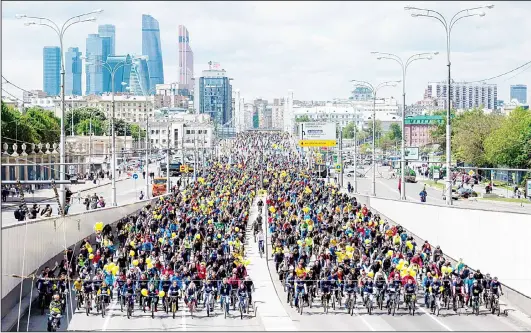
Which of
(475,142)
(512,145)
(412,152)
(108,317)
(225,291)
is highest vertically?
(475,142)

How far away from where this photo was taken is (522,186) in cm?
3722

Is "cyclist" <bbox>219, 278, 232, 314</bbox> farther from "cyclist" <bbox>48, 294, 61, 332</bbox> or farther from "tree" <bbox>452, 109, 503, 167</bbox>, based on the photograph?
"tree" <bbox>452, 109, 503, 167</bbox>

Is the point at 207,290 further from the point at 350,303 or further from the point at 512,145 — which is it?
the point at 512,145

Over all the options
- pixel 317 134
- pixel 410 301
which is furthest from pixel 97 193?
pixel 410 301

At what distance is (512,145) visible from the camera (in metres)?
78.2

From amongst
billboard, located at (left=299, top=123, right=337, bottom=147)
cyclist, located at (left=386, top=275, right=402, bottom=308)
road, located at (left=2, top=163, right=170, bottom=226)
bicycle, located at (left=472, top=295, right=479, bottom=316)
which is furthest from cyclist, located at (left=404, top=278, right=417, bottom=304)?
billboard, located at (left=299, top=123, right=337, bottom=147)

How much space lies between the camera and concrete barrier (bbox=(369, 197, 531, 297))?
90.9 feet

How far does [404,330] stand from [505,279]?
6820mm

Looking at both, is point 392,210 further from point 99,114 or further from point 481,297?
point 99,114

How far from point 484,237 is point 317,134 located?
62319 mm

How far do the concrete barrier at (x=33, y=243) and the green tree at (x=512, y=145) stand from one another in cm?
4524

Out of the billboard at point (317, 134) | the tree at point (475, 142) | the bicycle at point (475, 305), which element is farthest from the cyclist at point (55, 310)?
the tree at point (475, 142)

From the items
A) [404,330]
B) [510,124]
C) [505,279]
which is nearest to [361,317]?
[404,330]

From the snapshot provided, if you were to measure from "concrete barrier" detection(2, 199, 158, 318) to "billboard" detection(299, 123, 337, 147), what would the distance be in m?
54.8
